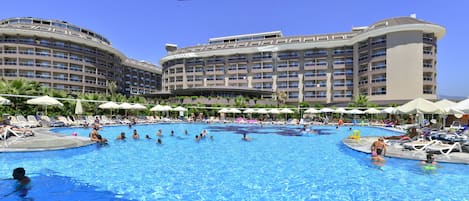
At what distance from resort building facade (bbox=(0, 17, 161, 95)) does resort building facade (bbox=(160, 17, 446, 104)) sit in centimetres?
1515

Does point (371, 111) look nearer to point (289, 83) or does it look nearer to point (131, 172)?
point (289, 83)

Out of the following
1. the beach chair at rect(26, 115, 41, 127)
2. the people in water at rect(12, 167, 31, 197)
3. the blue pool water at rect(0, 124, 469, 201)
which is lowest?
the blue pool water at rect(0, 124, 469, 201)

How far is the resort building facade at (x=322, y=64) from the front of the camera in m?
48.6

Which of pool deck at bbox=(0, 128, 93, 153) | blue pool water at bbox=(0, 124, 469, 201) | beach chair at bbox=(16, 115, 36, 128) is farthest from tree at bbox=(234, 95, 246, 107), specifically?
pool deck at bbox=(0, 128, 93, 153)

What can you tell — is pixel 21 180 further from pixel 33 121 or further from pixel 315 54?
pixel 315 54

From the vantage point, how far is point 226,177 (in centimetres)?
1037

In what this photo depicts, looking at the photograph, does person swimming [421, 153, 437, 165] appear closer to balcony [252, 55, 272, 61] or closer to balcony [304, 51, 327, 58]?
balcony [304, 51, 327, 58]

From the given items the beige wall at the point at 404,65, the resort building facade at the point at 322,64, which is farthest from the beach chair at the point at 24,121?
the beige wall at the point at 404,65

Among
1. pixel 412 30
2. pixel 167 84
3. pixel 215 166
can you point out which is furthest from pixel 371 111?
pixel 167 84

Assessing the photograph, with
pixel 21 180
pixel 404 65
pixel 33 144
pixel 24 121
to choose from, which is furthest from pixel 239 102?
pixel 21 180

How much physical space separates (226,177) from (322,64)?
54.3 metres

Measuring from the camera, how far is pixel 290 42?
63.3 metres

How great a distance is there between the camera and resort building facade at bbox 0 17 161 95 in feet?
171

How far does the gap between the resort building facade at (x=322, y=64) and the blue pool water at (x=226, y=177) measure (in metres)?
42.1
